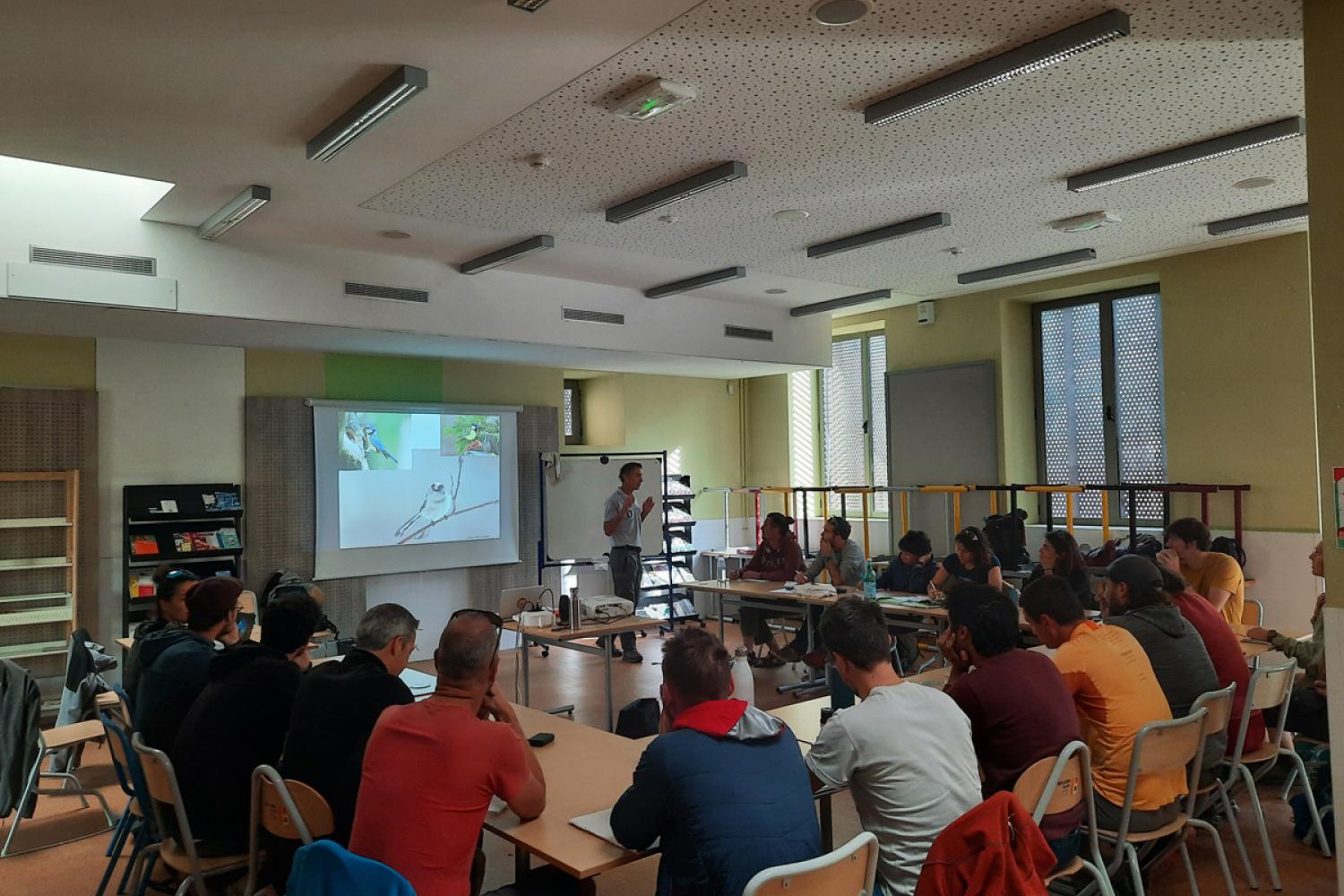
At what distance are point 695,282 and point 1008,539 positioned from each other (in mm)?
3151

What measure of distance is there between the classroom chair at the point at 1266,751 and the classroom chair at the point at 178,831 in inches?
135

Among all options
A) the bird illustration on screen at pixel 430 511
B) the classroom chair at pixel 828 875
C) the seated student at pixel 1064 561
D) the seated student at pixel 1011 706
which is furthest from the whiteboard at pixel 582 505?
the classroom chair at pixel 828 875

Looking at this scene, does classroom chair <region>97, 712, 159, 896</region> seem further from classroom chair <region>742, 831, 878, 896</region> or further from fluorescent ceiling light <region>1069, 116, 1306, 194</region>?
fluorescent ceiling light <region>1069, 116, 1306, 194</region>

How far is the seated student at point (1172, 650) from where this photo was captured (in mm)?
3215

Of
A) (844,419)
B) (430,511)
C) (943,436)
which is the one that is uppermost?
(844,419)

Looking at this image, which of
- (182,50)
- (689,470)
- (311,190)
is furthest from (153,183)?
(689,470)

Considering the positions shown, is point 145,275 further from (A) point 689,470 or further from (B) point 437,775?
(A) point 689,470

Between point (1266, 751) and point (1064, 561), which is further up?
point (1064, 561)

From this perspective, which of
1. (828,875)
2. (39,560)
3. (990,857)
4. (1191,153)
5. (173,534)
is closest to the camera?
(990,857)

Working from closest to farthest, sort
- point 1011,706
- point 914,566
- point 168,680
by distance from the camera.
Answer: point 1011,706 → point 168,680 → point 914,566

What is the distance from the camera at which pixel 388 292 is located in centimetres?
646

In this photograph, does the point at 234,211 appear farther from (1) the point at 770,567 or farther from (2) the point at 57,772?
(1) the point at 770,567

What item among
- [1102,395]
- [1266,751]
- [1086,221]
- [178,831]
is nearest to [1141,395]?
[1102,395]

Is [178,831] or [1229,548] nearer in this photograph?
[178,831]
